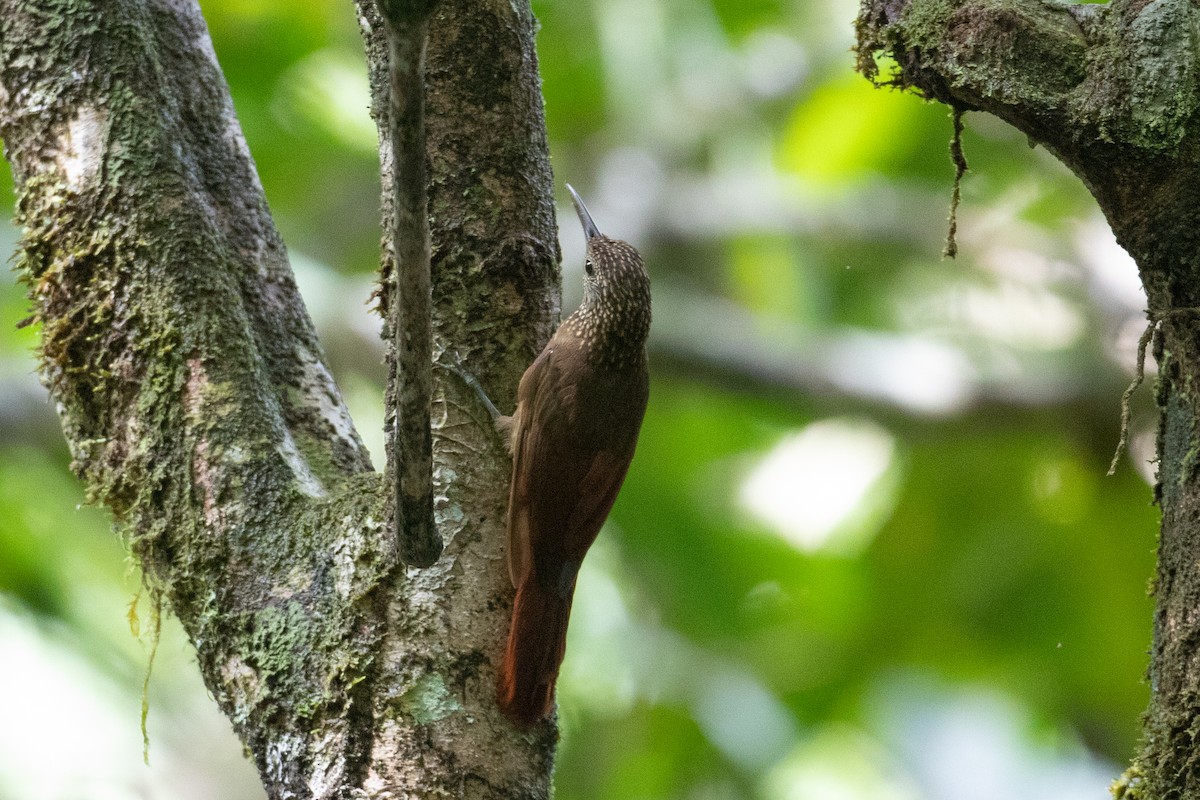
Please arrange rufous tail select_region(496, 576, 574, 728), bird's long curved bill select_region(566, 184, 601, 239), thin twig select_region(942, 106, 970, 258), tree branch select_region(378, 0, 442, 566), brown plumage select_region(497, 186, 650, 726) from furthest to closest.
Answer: bird's long curved bill select_region(566, 184, 601, 239)
brown plumage select_region(497, 186, 650, 726)
rufous tail select_region(496, 576, 574, 728)
thin twig select_region(942, 106, 970, 258)
tree branch select_region(378, 0, 442, 566)

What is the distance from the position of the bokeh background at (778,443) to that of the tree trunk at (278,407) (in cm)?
329

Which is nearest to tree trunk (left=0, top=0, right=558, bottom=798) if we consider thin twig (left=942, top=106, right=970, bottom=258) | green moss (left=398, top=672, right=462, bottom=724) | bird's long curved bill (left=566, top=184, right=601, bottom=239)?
green moss (left=398, top=672, right=462, bottom=724)

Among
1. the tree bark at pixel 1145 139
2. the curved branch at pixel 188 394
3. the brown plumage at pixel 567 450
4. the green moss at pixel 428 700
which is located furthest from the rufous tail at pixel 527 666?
the tree bark at pixel 1145 139

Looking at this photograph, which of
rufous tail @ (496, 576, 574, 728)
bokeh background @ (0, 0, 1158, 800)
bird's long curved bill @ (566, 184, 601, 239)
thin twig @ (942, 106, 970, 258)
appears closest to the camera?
thin twig @ (942, 106, 970, 258)

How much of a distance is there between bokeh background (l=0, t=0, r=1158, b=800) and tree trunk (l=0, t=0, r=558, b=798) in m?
3.29

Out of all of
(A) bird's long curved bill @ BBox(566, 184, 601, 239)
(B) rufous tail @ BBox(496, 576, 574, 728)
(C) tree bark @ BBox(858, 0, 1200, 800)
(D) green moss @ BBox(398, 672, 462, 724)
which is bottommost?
(D) green moss @ BBox(398, 672, 462, 724)

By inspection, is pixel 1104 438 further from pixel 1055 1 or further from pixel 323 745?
pixel 323 745

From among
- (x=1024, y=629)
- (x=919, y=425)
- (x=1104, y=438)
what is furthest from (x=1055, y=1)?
(x=1024, y=629)

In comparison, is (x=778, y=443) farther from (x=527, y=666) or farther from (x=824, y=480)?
(x=527, y=666)

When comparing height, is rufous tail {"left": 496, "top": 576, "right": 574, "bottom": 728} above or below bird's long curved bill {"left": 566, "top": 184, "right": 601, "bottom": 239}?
below

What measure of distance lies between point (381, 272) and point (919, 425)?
3.67m

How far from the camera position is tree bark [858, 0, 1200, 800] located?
197 centimetres

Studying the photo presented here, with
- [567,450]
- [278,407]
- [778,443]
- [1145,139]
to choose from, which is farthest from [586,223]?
[778,443]

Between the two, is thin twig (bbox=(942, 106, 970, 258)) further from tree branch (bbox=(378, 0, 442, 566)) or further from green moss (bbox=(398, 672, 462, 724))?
green moss (bbox=(398, 672, 462, 724))
